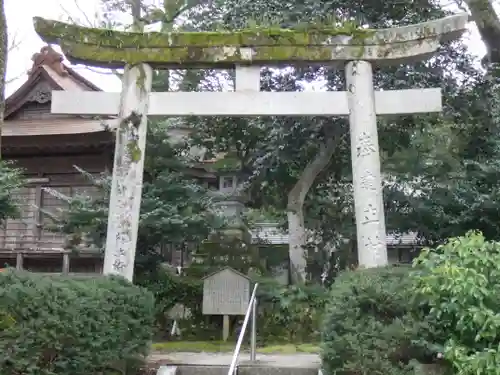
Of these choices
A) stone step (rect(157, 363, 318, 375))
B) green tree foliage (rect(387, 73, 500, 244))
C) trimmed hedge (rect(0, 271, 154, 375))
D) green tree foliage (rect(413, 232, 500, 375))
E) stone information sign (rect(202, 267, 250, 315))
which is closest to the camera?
green tree foliage (rect(413, 232, 500, 375))

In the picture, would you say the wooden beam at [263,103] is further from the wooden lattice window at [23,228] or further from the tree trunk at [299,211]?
the wooden lattice window at [23,228]

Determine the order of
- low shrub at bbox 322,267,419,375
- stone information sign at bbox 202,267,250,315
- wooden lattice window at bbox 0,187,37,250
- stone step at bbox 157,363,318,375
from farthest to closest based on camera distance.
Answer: wooden lattice window at bbox 0,187,37,250, stone information sign at bbox 202,267,250,315, stone step at bbox 157,363,318,375, low shrub at bbox 322,267,419,375

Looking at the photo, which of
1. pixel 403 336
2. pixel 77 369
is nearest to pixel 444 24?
pixel 403 336

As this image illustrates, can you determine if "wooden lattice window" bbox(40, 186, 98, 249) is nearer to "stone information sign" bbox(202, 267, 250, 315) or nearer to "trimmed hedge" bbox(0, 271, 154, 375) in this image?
"stone information sign" bbox(202, 267, 250, 315)

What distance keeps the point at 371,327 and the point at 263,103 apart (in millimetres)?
3603

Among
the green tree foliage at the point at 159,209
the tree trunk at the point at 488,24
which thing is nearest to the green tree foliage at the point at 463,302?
the green tree foliage at the point at 159,209

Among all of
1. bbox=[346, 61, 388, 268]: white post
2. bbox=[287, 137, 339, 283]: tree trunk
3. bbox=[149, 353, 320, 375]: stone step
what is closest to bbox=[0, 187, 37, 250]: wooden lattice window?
bbox=[287, 137, 339, 283]: tree trunk

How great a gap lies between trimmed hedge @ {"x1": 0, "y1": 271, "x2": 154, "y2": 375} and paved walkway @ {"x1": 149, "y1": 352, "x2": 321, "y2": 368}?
1.51 meters

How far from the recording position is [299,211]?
39.3 feet

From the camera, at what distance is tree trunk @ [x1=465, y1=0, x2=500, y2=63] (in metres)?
11.8

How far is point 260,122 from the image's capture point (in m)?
12.4

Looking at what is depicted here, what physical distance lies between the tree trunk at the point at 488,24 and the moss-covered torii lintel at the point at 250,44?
453 cm

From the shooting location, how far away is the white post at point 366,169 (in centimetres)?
731

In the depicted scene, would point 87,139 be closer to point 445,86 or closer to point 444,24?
point 445,86
